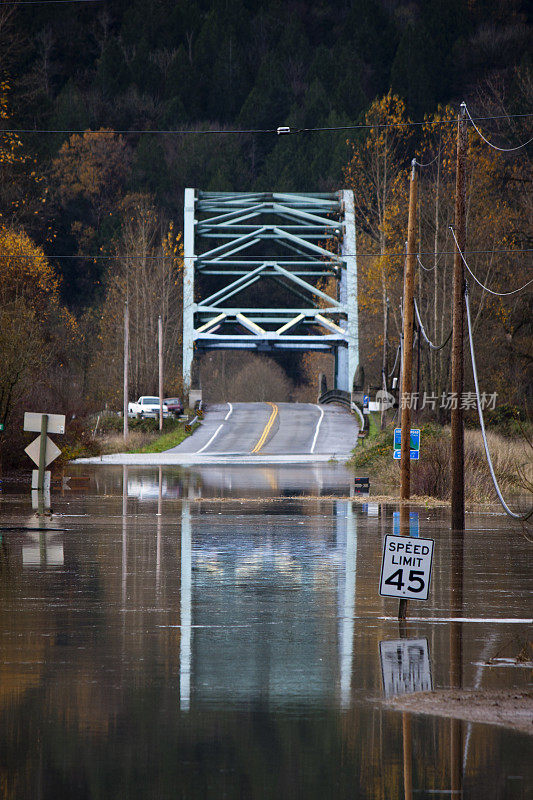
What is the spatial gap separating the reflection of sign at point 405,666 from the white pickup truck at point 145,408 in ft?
204

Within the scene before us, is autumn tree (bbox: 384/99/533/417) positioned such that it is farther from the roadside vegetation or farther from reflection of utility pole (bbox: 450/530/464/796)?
reflection of utility pole (bbox: 450/530/464/796)

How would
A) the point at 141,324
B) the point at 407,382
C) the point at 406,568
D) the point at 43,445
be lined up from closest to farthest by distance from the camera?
the point at 406,568
the point at 43,445
the point at 407,382
the point at 141,324

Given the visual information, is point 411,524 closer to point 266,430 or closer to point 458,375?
point 458,375

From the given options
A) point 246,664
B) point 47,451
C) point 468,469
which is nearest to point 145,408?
point 468,469

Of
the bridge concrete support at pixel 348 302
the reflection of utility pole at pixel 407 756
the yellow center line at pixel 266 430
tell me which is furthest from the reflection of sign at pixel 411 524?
the bridge concrete support at pixel 348 302

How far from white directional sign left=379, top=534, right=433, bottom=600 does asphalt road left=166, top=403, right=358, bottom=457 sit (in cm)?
4576

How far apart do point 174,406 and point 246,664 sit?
221 ft

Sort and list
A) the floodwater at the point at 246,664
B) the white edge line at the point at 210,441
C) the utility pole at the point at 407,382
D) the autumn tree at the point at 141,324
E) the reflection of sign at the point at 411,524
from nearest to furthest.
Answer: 1. the floodwater at the point at 246,664
2. the reflection of sign at the point at 411,524
3. the utility pole at the point at 407,382
4. the white edge line at the point at 210,441
5. the autumn tree at the point at 141,324

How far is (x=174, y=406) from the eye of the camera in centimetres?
7775

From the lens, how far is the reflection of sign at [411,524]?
2208 cm

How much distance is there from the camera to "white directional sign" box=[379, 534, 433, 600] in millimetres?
12570

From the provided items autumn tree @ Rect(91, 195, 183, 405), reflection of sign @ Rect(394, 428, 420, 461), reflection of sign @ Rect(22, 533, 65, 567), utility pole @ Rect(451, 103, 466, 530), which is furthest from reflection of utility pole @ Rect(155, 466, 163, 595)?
autumn tree @ Rect(91, 195, 183, 405)

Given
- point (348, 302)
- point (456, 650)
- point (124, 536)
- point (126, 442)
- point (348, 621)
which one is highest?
point (348, 302)

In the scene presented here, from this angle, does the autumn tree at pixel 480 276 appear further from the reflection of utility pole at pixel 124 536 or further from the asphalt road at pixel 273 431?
the reflection of utility pole at pixel 124 536
